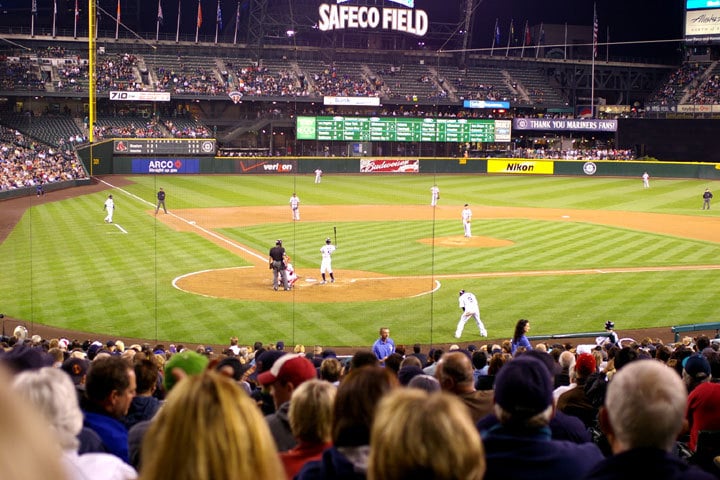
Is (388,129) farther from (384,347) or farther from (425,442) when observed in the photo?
(425,442)

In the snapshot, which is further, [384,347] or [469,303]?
[469,303]

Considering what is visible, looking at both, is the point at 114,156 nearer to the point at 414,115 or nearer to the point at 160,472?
the point at 414,115

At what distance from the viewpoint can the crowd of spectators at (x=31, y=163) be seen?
167ft

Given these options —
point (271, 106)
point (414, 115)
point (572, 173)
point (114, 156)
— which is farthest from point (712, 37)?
point (114, 156)

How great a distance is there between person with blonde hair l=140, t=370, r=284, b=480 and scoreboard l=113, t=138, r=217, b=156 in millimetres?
66196

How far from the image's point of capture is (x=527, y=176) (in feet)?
242

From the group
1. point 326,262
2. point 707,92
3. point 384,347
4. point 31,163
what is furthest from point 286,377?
point 707,92

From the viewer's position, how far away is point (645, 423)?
3871 millimetres

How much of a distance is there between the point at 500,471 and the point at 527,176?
234ft

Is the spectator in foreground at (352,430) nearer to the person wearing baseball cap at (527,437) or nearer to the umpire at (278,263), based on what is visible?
the person wearing baseball cap at (527,437)

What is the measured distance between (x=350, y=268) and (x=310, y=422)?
2607 cm

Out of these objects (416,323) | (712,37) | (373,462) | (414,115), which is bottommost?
(416,323)

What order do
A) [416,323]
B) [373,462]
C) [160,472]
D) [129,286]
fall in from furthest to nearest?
[129,286], [416,323], [373,462], [160,472]

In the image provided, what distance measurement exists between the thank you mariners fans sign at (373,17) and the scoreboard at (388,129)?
10.4 m
